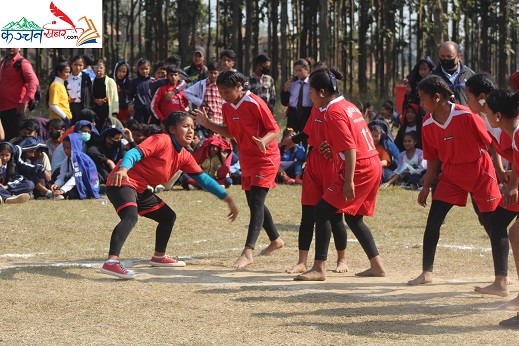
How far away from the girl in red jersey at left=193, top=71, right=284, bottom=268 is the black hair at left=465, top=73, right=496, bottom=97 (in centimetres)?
200

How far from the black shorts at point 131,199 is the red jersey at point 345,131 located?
1.71 metres

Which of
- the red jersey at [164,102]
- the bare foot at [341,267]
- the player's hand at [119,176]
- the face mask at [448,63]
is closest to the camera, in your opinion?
the player's hand at [119,176]

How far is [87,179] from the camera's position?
1336 cm

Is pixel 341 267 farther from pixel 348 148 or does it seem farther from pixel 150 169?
pixel 150 169

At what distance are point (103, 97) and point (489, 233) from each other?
8582 millimetres

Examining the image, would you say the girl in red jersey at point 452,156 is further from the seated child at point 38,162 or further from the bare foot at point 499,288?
the seated child at point 38,162

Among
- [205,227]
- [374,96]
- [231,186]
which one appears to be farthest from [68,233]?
[374,96]

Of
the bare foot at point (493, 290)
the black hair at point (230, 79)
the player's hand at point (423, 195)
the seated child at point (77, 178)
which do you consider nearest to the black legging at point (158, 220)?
the black hair at point (230, 79)

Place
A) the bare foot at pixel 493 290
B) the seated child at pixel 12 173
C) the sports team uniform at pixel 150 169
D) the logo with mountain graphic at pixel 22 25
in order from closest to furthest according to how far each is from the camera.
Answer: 1. the bare foot at pixel 493 290
2. the sports team uniform at pixel 150 169
3. the seated child at pixel 12 173
4. the logo with mountain graphic at pixel 22 25

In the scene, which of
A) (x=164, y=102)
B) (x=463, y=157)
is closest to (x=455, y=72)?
(x=463, y=157)

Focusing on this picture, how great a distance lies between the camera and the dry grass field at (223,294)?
6.27 metres

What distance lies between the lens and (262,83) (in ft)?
50.2

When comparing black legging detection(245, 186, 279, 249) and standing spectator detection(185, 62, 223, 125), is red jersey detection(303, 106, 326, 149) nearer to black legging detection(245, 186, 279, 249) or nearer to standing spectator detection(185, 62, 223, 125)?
black legging detection(245, 186, 279, 249)

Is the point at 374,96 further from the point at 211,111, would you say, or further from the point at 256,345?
the point at 256,345
